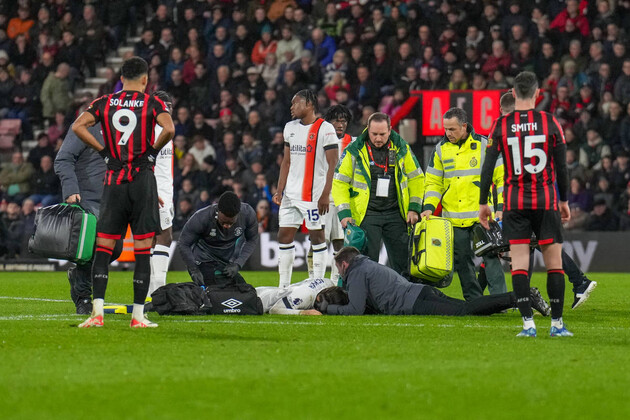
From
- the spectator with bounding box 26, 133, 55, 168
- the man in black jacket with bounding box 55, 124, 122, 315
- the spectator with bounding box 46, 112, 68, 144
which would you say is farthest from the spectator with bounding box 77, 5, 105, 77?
the man in black jacket with bounding box 55, 124, 122, 315

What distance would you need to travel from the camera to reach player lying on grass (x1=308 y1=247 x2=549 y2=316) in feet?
34.0

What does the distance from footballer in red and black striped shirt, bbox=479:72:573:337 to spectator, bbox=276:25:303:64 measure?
607 inches

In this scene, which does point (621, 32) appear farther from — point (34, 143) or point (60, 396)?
point (60, 396)

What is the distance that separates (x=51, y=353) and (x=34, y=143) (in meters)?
18.9

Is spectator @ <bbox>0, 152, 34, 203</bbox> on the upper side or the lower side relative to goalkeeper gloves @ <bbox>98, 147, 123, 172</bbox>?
lower

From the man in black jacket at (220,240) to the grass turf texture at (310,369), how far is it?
1.20 meters

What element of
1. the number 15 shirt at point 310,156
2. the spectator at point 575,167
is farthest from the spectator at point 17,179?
the number 15 shirt at point 310,156

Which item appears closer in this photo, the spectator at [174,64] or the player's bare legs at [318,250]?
the player's bare legs at [318,250]

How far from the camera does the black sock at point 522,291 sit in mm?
8336

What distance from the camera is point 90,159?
1064 cm

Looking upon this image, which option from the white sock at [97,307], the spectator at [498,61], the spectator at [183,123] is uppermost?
the spectator at [498,61]

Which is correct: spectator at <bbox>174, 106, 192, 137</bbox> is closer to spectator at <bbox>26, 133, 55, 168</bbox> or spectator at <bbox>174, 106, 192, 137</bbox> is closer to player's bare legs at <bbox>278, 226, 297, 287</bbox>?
spectator at <bbox>26, 133, 55, 168</bbox>

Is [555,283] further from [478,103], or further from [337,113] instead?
[478,103]

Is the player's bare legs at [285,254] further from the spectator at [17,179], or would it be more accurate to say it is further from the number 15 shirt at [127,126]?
the spectator at [17,179]
